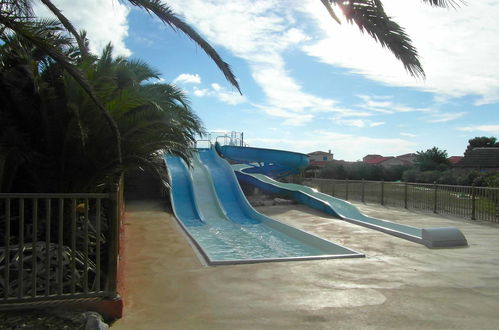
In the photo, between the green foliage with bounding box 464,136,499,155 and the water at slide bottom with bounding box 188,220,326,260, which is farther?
the green foliage with bounding box 464,136,499,155

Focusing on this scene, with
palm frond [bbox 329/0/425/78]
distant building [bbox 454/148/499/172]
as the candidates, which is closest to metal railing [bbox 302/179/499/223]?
palm frond [bbox 329/0/425/78]

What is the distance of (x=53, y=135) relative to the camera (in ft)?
20.4

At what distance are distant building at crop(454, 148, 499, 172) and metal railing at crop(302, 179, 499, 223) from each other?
29.6 m

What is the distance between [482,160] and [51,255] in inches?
1933

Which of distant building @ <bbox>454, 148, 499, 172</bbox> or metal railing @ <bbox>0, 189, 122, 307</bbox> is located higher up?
distant building @ <bbox>454, 148, 499, 172</bbox>

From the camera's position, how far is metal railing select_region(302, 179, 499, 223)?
1323cm

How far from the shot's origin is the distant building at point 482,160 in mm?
44219

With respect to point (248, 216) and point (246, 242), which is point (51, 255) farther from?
point (248, 216)

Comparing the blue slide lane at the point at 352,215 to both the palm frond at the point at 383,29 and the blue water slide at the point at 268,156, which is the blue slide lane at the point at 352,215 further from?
the palm frond at the point at 383,29

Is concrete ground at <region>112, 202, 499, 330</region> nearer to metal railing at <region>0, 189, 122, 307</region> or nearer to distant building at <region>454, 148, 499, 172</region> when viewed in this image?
metal railing at <region>0, 189, 122, 307</region>

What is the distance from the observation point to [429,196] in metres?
15.8

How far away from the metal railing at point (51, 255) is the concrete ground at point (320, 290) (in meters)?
0.58

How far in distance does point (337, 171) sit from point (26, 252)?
42683 millimetres

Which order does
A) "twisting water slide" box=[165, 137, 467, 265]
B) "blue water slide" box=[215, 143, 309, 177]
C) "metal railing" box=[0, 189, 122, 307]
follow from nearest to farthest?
"metal railing" box=[0, 189, 122, 307] < "twisting water slide" box=[165, 137, 467, 265] < "blue water slide" box=[215, 143, 309, 177]
